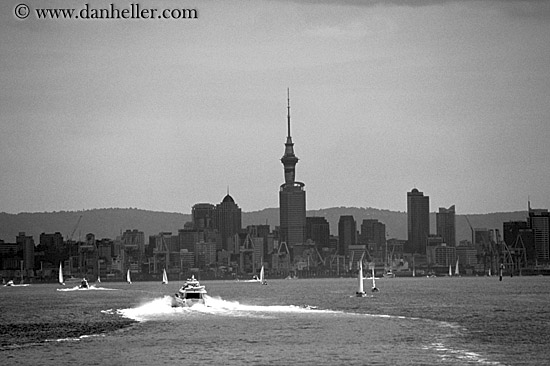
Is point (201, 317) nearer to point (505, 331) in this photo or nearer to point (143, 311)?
point (143, 311)

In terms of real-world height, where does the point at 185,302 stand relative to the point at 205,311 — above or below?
above

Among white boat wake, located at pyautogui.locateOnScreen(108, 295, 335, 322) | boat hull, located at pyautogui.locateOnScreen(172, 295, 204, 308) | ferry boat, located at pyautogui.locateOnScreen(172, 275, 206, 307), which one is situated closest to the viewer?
white boat wake, located at pyautogui.locateOnScreen(108, 295, 335, 322)

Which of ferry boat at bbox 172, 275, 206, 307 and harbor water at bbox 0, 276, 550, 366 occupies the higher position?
ferry boat at bbox 172, 275, 206, 307

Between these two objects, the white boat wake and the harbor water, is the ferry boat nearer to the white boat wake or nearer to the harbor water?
the white boat wake

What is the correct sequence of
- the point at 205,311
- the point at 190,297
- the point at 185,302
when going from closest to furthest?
the point at 205,311
the point at 185,302
the point at 190,297

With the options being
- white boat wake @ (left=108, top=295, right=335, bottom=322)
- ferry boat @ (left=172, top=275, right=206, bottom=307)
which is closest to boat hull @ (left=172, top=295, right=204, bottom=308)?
ferry boat @ (left=172, top=275, right=206, bottom=307)

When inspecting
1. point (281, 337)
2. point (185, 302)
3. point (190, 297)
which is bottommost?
point (281, 337)

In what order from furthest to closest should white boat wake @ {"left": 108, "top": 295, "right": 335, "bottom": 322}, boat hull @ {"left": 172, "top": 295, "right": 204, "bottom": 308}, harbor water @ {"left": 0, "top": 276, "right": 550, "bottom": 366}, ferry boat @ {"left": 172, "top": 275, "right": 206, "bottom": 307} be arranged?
1. ferry boat @ {"left": 172, "top": 275, "right": 206, "bottom": 307}
2. boat hull @ {"left": 172, "top": 295, "right": 204, "bottom": 308}
3. white boat wake @ {"left": 108, "top": 295, "right": 335, "bottom": 322}
4. harbor water @ {"left": 0, "top": 276, "right": 550, "bottom": 366}

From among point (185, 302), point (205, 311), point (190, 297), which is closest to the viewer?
point (205, 311)

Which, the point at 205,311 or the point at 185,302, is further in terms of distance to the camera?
the point at 185,302

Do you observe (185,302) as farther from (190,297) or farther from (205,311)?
(205,311)

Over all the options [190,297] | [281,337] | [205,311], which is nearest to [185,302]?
[190,297]

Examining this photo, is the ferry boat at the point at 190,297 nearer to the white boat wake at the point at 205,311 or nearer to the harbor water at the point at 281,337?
the white boat wake at the point at 205,311

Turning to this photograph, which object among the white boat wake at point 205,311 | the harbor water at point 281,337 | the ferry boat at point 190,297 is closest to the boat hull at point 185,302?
the ferry boat at point 190,297
